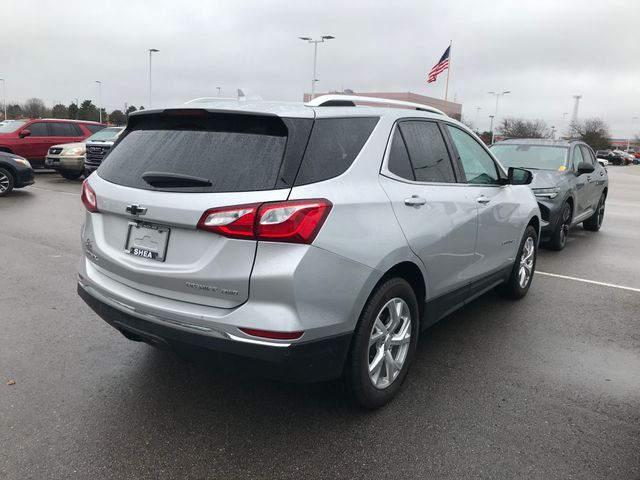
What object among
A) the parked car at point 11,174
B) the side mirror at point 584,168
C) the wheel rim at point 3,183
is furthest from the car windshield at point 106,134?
the side mirror at point 584,168

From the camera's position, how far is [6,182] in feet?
41.5

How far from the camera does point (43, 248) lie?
7195mm

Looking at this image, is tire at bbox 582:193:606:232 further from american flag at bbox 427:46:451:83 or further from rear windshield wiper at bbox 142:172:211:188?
american flag at bbox 427:46:451:83

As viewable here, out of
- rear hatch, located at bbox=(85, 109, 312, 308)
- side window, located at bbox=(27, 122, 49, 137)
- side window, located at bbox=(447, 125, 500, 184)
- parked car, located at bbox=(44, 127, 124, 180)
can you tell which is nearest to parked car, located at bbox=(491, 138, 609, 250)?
side window, located at bbox=(447, 125, 500, 184)

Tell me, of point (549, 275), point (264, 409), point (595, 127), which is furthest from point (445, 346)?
point (595, 127)

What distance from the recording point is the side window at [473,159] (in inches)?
167

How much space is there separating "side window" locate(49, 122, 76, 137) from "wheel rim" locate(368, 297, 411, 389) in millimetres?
17574

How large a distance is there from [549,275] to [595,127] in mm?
97981

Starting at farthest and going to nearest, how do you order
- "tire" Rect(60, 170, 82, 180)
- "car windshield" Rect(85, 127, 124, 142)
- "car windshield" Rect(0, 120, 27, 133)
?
1. "car windshield" Rect(0, 120, 27, 133)
2. "car windshield" Rect(85, 127, 124, 142)
3. "tire" Rect(60, 170, 82, 180)

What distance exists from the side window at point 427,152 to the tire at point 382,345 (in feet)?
2.67

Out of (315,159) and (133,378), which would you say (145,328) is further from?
(315,159)

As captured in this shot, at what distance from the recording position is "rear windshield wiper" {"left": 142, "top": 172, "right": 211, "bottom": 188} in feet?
8.80

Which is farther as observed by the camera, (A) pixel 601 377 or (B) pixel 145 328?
(A) pixel 601 377

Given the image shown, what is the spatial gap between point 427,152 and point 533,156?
6412 mm
